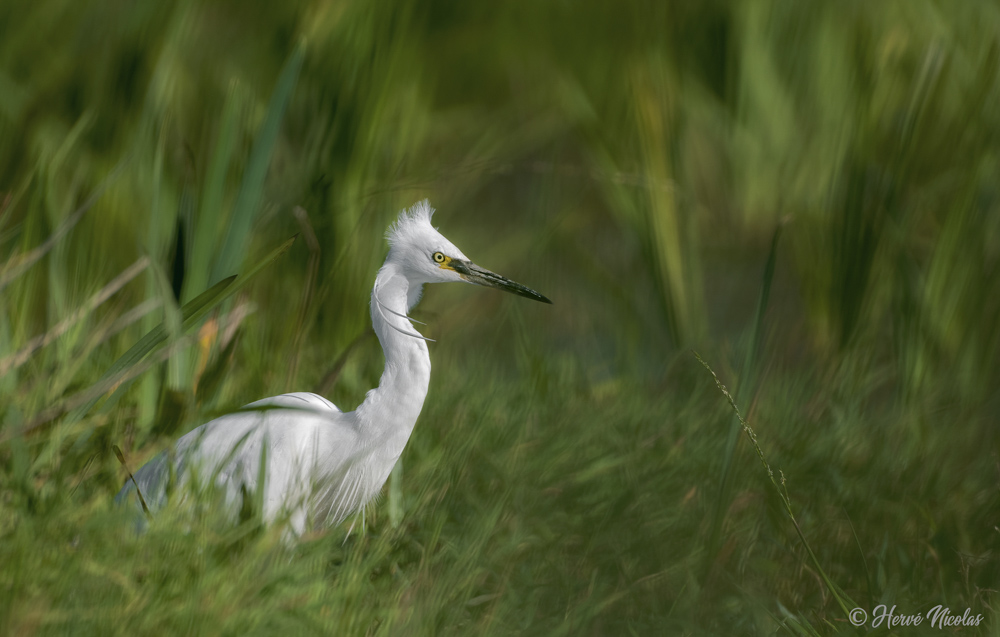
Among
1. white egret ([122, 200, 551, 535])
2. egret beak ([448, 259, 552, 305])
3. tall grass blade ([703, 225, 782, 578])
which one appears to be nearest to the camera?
tall grass blade ([703, 225, 782, 578])

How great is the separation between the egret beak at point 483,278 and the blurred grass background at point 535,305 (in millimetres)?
281

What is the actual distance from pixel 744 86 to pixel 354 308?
107cm

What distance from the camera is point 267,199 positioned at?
7.02ft

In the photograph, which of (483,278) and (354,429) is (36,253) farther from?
(483,278)

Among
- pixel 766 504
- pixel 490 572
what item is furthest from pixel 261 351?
pixel 766 504

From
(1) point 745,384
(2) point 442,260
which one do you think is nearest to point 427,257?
(2) point 442,260

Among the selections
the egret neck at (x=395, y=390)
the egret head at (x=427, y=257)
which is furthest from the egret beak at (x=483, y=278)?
the egret neck at (x=395, y=390)

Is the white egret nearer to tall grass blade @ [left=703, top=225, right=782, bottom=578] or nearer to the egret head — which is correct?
the egret head

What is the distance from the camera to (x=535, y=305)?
2.31 meters

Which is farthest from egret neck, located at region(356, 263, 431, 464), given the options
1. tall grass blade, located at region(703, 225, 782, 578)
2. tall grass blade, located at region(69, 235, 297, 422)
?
tall grass blade, located at region(703, 225, 782, 578)

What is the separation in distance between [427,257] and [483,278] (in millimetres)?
103

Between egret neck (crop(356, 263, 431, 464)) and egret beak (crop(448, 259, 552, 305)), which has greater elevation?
egret beak (crop(448, 259, 552, 305))

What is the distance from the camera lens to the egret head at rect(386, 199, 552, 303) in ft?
5.10

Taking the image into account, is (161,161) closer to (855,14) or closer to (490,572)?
(490,572)
